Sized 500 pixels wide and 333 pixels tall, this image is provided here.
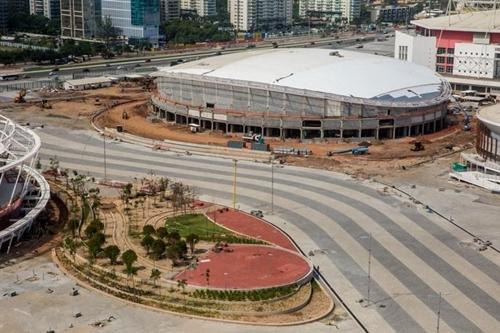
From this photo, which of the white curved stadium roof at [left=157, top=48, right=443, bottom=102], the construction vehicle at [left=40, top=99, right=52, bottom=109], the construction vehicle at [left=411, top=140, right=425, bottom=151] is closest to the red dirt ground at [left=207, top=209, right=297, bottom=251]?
the construction vehicle at [left=411, top=140, right=425, bottom=151]

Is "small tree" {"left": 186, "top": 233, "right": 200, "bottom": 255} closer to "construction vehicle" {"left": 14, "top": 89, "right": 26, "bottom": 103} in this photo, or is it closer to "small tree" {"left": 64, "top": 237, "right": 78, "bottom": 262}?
"small tree" {"left": 64, "top": 237, "right": 78, "bottom": 262}

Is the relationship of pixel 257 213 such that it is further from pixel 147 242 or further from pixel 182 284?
pixel 182 284

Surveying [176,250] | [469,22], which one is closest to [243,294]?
[176,250]

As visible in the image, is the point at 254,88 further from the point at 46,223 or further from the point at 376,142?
the point at 46,223

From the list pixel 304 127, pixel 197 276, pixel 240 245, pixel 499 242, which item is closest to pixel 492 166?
pixel 499 242

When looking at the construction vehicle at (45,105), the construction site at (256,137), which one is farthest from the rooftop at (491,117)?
the construction vehicle at (45,105)

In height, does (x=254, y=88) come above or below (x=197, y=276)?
above
